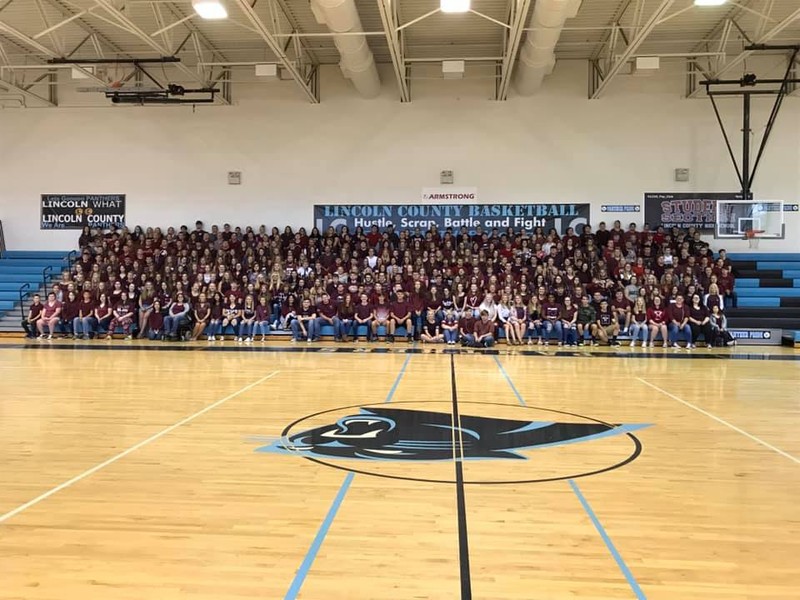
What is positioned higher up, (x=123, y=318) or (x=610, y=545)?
(x=123, y=318)

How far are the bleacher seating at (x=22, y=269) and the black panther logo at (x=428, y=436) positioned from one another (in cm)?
1463

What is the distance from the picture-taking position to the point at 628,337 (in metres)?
13.6

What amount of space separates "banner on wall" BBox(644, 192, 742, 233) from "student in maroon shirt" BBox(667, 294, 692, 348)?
4.66 metres

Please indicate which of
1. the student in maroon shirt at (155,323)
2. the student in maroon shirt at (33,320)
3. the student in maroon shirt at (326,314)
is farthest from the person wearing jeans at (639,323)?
the student in maroon shirt at (33,320)

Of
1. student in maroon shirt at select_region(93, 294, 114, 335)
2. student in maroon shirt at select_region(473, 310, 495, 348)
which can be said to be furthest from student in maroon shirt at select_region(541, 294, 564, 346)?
student in maroon shirt at select_region(93, 294, 114, 335)

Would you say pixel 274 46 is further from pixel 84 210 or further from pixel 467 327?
pixel 84 210

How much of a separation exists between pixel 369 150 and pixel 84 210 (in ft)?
30.6

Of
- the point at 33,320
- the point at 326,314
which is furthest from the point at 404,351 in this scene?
the point at 33,320

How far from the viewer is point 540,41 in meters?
13.5

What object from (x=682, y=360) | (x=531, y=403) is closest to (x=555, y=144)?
(x=682, y=360)

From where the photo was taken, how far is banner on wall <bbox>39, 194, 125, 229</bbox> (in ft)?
60.7

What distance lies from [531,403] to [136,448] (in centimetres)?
401

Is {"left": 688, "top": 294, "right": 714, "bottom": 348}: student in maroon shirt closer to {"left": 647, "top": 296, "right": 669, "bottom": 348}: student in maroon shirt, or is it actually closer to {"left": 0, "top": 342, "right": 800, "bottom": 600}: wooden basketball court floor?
{"left": 647, "top": 296, "right": 669, "bottom": 348}: student in maroon shirt

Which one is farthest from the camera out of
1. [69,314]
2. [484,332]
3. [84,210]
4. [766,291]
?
[84,210]
